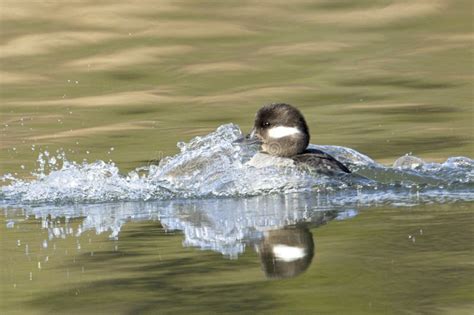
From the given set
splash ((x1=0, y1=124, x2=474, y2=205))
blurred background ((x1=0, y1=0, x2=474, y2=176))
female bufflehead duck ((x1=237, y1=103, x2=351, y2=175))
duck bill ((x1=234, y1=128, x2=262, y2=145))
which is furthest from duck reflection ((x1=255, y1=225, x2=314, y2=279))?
blurred background ((x1=0, y1=0, x2=474, y2=176))

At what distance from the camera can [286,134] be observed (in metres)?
10.8

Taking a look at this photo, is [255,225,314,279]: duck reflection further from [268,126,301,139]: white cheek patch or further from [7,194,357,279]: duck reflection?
[268,126,301,139]: white cheek patch

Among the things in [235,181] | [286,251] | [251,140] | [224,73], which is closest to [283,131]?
[251,140]

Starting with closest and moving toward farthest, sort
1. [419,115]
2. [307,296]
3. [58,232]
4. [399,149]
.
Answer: [307,296] < [58,232] < [399,149] < [419,115]

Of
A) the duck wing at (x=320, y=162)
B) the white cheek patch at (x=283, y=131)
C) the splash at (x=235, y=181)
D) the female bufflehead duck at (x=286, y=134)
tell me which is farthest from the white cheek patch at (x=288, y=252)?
the white cheek patch at (x=283, y=131)

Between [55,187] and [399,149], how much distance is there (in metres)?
4.02

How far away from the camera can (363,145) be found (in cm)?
1302

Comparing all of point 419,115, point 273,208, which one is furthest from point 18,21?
point 273,208

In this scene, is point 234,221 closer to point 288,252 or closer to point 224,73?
point 288,252

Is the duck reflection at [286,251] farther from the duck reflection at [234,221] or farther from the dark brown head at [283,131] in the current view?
the dark brown head at [283,131]

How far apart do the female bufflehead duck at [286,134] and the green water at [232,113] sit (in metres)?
1.58

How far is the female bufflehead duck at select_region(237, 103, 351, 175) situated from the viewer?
1076 cm

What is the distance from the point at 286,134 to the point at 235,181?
0.93 m

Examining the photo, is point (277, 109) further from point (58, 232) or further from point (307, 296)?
point (307, 296)
